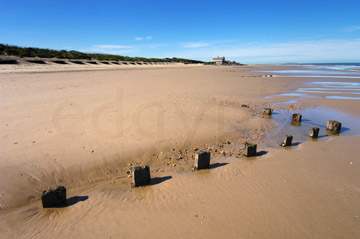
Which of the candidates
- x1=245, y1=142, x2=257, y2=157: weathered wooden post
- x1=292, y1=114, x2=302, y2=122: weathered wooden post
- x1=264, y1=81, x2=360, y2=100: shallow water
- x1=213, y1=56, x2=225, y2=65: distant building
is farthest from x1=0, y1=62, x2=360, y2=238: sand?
x1=213, y1=56, x2=225, y2=65: distant building

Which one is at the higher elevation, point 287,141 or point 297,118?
point 297,118

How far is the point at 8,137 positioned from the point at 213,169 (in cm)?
561

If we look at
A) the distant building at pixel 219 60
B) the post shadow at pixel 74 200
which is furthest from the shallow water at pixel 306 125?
the distant building at pixel 219 60

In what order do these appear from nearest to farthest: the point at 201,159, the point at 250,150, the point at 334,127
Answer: the point at 201,159
the point at 250,150
the point at 334,127

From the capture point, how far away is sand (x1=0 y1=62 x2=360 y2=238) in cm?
336

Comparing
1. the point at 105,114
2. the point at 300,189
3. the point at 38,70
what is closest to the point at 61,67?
the point at 38,70

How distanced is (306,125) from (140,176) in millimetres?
7446

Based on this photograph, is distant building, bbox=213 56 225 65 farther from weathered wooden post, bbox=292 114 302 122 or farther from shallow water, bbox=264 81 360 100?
weathered wooden post, bbox=292 114 302 122

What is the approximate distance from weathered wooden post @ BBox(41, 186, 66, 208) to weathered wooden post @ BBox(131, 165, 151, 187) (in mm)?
1288

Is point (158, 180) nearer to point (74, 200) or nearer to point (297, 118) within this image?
point (74, 200)

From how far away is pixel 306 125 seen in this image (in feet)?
28.1

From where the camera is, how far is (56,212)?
11.7 ft

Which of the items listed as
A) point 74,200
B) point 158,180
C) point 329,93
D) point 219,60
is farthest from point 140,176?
point 219,60

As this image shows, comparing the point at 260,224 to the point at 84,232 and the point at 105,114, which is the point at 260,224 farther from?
the point at 105,114
